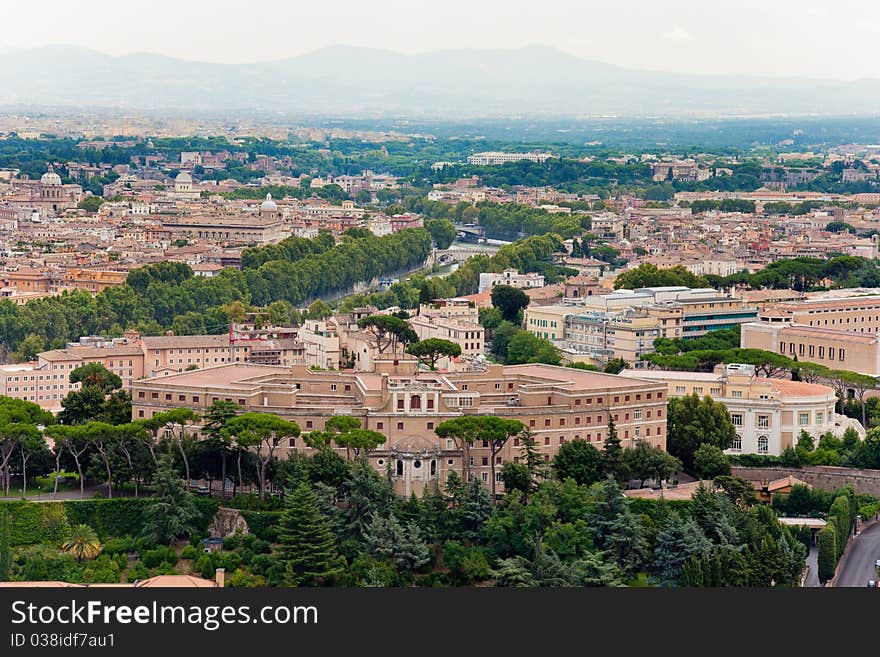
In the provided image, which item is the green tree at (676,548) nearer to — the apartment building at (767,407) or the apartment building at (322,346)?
the apartment building at (767,407)

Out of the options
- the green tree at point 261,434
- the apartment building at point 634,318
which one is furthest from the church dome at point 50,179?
the green tree at point 261,434

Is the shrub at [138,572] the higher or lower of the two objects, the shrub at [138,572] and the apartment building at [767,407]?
the lower

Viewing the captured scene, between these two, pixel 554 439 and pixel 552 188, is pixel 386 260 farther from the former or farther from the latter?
pixel 552 188

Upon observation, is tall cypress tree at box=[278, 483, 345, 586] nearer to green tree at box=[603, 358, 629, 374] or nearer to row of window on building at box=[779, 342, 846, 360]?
green tree at box=[603, 358, 629, 374]

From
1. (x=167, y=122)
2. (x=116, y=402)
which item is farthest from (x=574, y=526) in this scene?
(x=167, y=122)

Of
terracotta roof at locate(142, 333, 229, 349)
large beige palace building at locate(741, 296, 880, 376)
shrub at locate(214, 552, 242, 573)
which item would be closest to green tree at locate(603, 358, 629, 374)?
large beige palace building at locate(741, 296, 880, 376)
